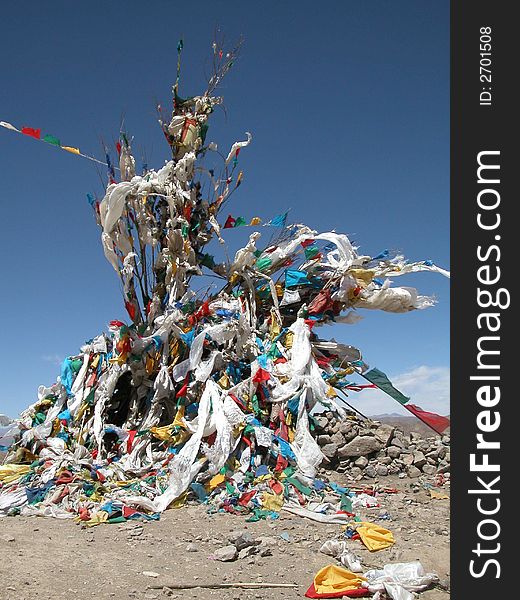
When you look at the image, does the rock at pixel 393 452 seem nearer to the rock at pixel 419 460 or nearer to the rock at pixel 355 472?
the rock at pixel 419 460

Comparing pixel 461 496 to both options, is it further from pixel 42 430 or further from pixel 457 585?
pixel 42 430

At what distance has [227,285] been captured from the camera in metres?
9.89

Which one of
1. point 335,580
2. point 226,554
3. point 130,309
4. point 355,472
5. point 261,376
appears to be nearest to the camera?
point 335,580

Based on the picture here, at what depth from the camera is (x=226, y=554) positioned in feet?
16.0

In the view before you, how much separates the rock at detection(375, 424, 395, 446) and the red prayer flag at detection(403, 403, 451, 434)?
0.44 meters

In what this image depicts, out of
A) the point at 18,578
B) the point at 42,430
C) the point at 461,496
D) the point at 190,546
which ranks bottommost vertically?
the point at 18,578

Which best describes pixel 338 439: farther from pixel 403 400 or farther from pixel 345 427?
pixel 403 400

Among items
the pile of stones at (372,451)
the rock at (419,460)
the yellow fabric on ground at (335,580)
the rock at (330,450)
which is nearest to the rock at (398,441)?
the pile of stones at (372,451)

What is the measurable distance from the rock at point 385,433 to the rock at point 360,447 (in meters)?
0.16

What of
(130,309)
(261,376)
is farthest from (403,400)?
(130,309)

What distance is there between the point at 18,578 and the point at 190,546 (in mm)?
1510

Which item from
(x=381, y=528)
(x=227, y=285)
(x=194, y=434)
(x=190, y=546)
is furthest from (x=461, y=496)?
(x=227, y=285)

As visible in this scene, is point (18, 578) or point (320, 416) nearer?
point (18, 578)

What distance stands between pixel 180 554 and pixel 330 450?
3.57m
